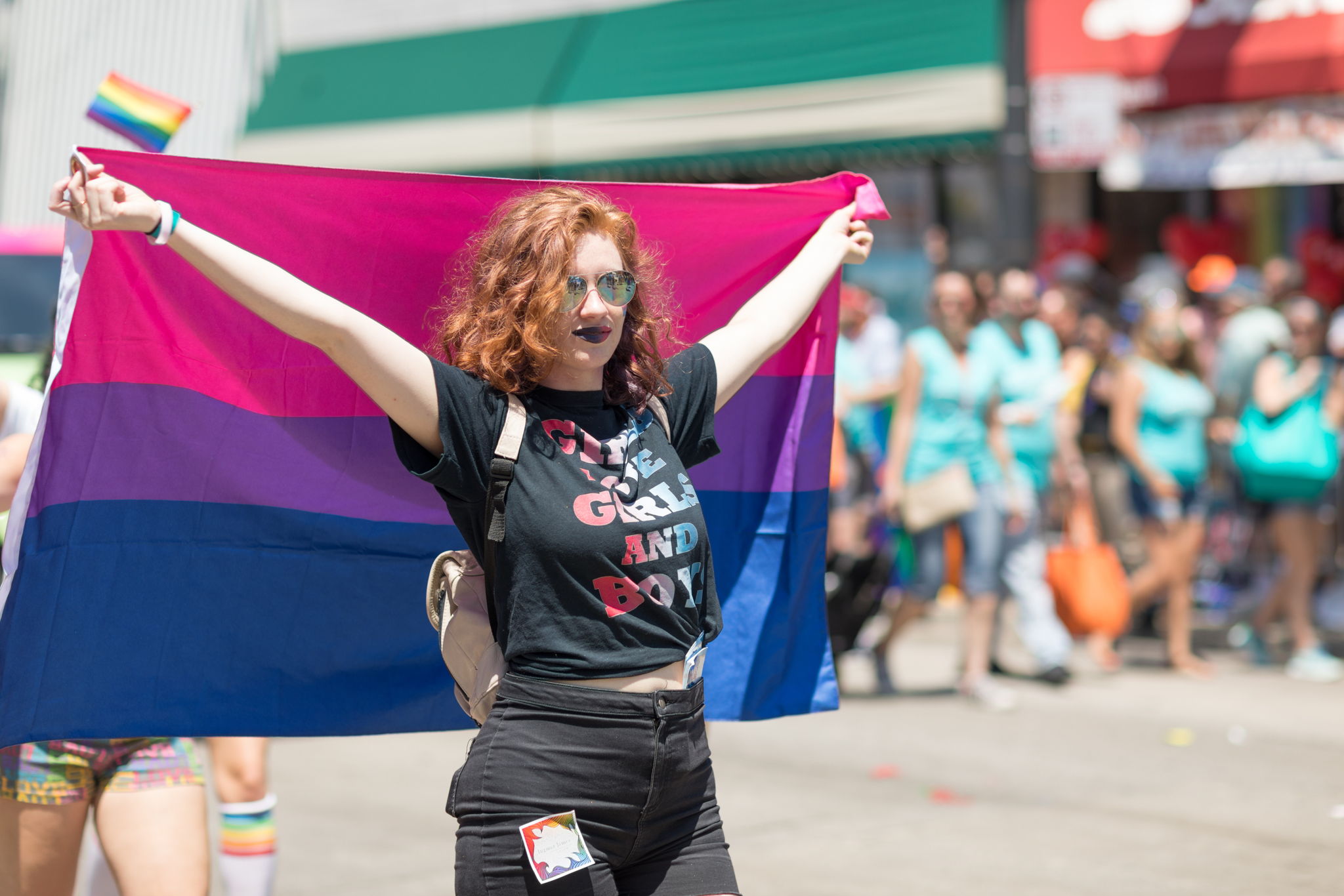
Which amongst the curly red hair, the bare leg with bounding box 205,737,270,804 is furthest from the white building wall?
the curly red hair

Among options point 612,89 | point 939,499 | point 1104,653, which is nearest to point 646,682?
point 939,499

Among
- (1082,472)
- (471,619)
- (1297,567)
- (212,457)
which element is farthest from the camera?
(1082,472)

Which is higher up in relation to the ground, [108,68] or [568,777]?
[108,68]

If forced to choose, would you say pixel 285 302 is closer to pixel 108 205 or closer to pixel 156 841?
pixel 108 205

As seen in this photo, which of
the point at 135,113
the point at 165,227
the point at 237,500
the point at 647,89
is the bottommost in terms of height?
the point at 237,500

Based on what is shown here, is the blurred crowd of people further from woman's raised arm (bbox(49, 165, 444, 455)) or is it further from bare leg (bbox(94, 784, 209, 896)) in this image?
woman's raised arm (bbox(49, 165, 444, 455))

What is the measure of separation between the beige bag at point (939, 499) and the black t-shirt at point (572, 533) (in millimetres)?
5487

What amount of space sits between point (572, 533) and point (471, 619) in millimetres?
304

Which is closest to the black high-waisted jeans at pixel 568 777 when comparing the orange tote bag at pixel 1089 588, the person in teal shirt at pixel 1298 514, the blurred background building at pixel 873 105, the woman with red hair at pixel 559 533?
the woman with red hair at pixel 559 533

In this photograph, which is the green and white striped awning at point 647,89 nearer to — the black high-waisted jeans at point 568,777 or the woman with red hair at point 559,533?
the woman with red hair at point 559,533

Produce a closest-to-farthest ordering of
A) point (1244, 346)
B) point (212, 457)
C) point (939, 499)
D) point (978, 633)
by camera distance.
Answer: point (212, 457)
point (939, 499)
point (978, 633)
point (1244, 346)

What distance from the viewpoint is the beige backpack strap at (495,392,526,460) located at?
2.81 meters

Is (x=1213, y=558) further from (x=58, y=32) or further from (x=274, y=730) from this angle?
(x=58, y=32)

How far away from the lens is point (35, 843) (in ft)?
11.8
